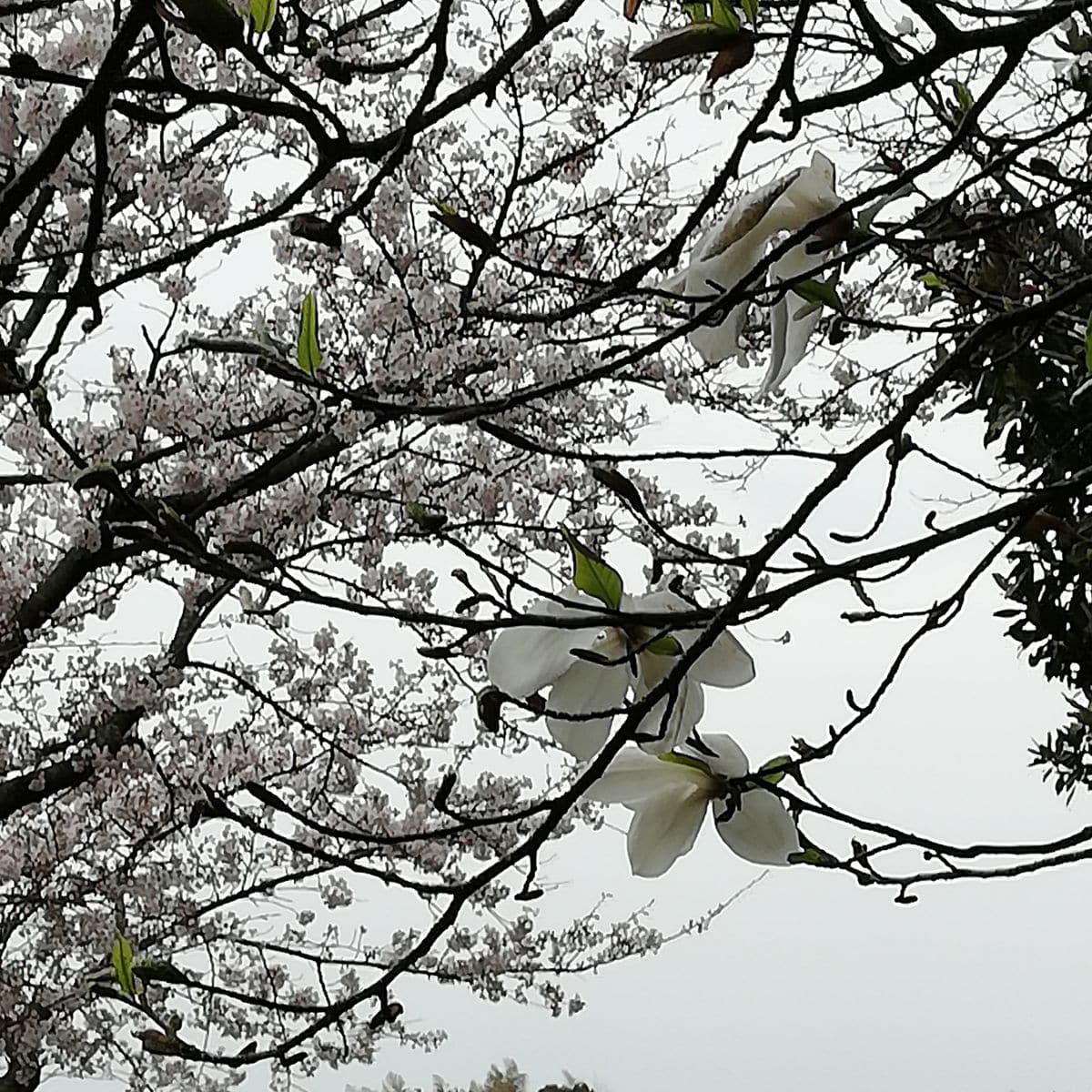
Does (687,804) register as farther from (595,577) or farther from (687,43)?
(687,43)

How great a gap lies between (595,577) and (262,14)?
250 mm

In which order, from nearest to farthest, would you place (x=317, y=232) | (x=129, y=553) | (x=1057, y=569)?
(x=317, y=232) < (x=1057, y=569) < (x=129, y=553)

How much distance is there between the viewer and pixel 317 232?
49 cm

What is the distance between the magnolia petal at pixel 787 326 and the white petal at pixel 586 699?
101 mm

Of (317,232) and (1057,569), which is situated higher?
(1057,569)

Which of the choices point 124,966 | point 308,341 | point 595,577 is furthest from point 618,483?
point 124,966

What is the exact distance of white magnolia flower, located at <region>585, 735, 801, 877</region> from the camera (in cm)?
40

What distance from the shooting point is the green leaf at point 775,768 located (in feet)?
1.40

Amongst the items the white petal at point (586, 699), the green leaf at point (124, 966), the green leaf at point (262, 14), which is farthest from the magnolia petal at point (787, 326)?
the green leaf at point (124, 966)

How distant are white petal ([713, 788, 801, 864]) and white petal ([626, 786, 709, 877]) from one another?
0.01 meters

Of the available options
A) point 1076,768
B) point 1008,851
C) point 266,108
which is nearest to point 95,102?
point 266,108

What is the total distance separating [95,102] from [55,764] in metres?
2.01

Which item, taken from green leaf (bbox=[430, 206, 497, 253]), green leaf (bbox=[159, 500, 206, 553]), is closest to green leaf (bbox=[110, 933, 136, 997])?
green leaf (bbox=[159, 500, 206, 553])

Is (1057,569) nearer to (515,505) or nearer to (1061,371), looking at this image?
(1061,371)
